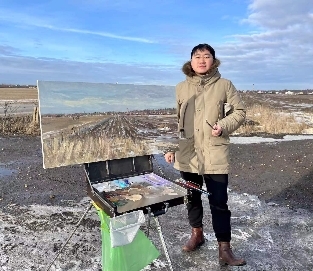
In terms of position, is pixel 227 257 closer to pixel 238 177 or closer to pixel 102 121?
pixel 102 121

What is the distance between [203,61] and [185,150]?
85cm

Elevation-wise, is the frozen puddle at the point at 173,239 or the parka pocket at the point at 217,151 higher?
the parka pocket at the point at 217,151

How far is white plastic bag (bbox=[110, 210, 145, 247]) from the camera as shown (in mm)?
2525

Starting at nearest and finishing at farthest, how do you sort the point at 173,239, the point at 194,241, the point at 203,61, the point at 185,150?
the point at 203,61 < the point at 185,150 < the point at 194,241 < the point at 173,239

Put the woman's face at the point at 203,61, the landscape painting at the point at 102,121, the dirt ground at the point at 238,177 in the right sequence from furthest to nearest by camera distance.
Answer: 1. the dirt ground at the point at 238,177
2. the woman's face at the point at 203,61
3. the landscape painting at the point at 102,121

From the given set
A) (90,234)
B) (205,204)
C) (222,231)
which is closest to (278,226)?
(205,204)

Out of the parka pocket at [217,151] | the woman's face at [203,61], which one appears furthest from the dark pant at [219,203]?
the woman's face at [203,61]

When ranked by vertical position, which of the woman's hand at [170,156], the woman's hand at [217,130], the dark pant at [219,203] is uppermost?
the woman's hand at [217,130]

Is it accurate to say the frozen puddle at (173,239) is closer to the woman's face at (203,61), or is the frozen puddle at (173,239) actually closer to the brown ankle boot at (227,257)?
the brown ankle boot at (227,257)

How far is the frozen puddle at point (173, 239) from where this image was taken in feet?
11.8

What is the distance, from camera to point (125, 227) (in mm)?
2553

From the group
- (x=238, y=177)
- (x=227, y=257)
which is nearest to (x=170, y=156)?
(x=227, y=257)

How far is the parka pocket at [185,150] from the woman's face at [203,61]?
2.15ft

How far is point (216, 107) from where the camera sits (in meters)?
3.27
